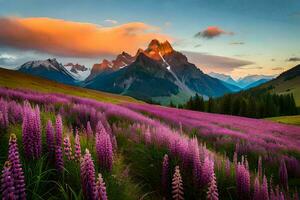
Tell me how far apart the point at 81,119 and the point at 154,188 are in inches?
219

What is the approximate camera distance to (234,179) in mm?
6910

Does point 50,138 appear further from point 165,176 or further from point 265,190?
point 265,190

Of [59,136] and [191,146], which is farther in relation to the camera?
[191,146]

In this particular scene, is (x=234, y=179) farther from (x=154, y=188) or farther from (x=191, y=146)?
(x=154, y=188)

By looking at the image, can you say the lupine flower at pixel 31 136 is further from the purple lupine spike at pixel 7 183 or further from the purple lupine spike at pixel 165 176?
the purple lupine spike at pixel 165 176

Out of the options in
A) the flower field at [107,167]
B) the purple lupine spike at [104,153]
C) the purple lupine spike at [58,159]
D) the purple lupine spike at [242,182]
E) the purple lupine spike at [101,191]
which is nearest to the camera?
the purple lupine spike at [101,191]

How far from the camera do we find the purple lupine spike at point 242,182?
6.15 metres

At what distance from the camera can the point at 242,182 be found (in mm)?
6176

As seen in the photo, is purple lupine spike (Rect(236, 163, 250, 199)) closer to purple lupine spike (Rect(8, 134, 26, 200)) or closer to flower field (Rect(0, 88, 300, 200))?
flower field (Rect(0, 88, 300, 200))

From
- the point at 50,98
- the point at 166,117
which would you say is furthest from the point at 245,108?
the point at 50,98

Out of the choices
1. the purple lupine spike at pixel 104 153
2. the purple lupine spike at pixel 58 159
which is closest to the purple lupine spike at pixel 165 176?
the purple lupine spike at pixel 104 153

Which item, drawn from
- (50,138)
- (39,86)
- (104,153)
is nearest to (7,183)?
(50,138)

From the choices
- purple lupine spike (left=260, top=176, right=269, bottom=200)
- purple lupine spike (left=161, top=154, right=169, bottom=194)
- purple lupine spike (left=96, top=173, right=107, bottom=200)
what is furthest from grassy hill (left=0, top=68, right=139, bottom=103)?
purple lupine spike (left=96, top=173, right=107, bottom=200)

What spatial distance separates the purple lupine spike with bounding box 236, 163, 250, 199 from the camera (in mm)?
6148
